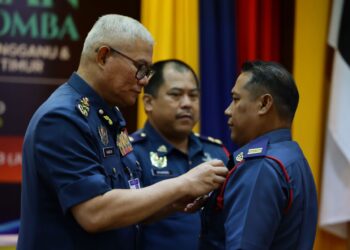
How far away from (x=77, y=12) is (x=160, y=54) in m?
0.55

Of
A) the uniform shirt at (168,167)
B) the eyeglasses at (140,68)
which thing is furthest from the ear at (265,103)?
the uniform shirt at (168,167)

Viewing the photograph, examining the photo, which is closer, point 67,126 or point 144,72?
point 67,126

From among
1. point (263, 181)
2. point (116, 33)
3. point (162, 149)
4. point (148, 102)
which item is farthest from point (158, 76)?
point (263, 181)

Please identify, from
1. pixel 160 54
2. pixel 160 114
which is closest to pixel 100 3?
pixel 160 54

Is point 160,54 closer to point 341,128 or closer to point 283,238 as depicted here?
point 341,128

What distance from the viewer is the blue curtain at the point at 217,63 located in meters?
3.72

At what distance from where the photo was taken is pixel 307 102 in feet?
12.3

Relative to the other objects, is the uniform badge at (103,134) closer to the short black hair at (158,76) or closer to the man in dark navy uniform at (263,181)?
the man in dark navy uniform at (263,181)

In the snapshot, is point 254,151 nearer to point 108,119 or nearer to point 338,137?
point 108,119

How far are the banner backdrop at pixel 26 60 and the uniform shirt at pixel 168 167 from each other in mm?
789

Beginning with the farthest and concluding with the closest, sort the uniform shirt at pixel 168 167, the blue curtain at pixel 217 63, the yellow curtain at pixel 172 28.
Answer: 1. the blue curtain at pixel 217 63
2. the yellow curtain at pixel 172 28
3. the uniform shirt at pixel 168 167

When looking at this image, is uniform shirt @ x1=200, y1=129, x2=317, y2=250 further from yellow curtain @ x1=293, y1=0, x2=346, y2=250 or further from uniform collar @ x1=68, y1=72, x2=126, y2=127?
yellow curtain @ x1=293, y1=0, x2=346, y2=250

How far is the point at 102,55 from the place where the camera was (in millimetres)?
1984

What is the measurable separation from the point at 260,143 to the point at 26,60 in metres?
2.00
